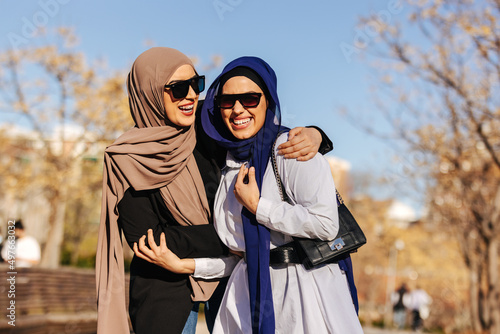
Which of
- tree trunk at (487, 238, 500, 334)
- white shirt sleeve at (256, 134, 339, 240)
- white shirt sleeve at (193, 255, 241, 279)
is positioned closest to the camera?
white shirt sleeve at (256, 134, 339, 240)

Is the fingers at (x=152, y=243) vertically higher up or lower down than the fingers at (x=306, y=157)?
lower down

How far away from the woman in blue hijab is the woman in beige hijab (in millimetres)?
100

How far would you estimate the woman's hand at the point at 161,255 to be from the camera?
2357 mm

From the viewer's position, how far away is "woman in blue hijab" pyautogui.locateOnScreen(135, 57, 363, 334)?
7.16 ft

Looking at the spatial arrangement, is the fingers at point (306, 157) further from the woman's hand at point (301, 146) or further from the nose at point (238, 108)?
the nose at point (238, 108)

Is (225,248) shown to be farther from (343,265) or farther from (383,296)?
(383,296)

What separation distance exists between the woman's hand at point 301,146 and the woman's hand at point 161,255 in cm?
66

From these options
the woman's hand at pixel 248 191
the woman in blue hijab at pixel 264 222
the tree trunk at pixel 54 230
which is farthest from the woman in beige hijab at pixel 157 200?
the tree trunk at pixel 54 230

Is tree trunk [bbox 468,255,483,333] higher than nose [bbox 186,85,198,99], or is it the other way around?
nose [bbox 186,85,198,99]

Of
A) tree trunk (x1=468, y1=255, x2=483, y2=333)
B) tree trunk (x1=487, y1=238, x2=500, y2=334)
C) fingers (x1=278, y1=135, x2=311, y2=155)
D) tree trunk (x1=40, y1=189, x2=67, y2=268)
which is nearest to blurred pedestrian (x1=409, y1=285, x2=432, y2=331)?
tree trunk (x1=468, y1=255, x2=483, y2=333)

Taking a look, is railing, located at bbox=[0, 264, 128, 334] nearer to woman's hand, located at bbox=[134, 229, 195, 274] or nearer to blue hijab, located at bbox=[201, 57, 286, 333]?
woman's hand, located at bbox=[134, 229, 195, 274]

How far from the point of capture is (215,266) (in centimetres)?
250

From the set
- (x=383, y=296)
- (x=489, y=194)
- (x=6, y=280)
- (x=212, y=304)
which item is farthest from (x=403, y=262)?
(x=212, y=304)

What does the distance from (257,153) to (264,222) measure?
327 millimetres
